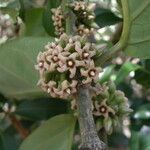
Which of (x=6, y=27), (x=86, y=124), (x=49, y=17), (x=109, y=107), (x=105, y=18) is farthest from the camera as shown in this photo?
(x=6, y=27)

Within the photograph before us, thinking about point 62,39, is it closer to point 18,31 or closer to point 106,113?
point 106,113

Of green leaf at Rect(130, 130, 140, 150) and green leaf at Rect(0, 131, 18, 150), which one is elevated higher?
green leaf at Rect(0, 131, 18, 150)

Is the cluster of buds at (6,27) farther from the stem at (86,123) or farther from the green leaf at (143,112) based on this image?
the stem at (86,123)

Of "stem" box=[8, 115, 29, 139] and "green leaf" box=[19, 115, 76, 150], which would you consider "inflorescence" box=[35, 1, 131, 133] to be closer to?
"green leaf" box=[19, 115, 76, 150]

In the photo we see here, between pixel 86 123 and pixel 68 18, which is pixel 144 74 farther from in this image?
pixel 86 123

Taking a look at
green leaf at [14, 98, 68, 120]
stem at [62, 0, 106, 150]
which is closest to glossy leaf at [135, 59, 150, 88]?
green leaf at [14, 98, 68, 120]

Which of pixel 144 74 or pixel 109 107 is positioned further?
pixel 144 74

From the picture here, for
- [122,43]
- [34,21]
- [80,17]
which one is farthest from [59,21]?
[34,21]

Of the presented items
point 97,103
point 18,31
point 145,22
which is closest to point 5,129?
point 18,31
